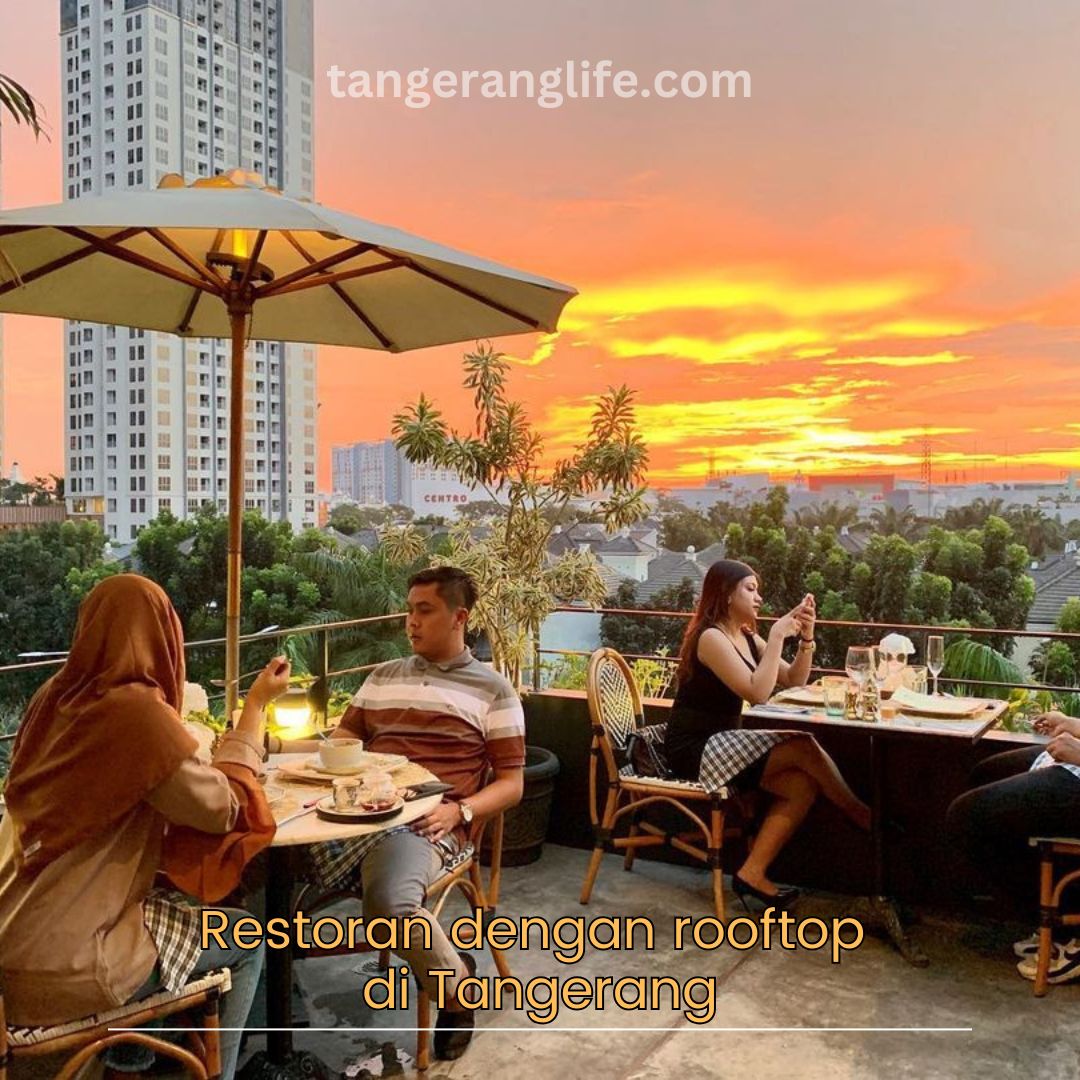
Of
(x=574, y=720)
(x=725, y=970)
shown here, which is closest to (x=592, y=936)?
(x=725, y=970)

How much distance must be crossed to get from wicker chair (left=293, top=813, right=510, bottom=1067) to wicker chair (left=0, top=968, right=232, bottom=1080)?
18.4 inches

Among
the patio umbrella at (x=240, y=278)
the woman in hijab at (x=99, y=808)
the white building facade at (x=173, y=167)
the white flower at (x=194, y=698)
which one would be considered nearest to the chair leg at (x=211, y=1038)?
the woman in hijab at (x=99, y=808)

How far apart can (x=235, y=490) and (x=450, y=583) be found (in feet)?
1.99

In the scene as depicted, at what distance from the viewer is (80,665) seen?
166 centimetres

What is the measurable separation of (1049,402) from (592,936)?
12.1m

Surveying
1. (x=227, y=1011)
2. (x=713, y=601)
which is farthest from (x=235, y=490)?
(x=713, y=601)

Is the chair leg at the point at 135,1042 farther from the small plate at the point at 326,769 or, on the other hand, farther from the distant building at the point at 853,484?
the distant building at the point at 853,484

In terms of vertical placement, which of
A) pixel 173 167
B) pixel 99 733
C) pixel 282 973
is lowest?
pixel 282 973

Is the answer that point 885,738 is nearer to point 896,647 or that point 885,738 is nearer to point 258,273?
point 896,647

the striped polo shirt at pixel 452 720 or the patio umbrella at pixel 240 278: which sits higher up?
the patio umbrella at pixel 240 278

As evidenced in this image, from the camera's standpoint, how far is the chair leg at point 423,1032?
7.57 feet

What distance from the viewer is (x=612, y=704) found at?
147 inches

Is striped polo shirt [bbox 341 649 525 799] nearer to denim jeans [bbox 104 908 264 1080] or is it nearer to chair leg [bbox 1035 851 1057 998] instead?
denim jeans [bbox 104 908 264 1080]

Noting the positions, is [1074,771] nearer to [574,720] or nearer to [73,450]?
[574,720]
